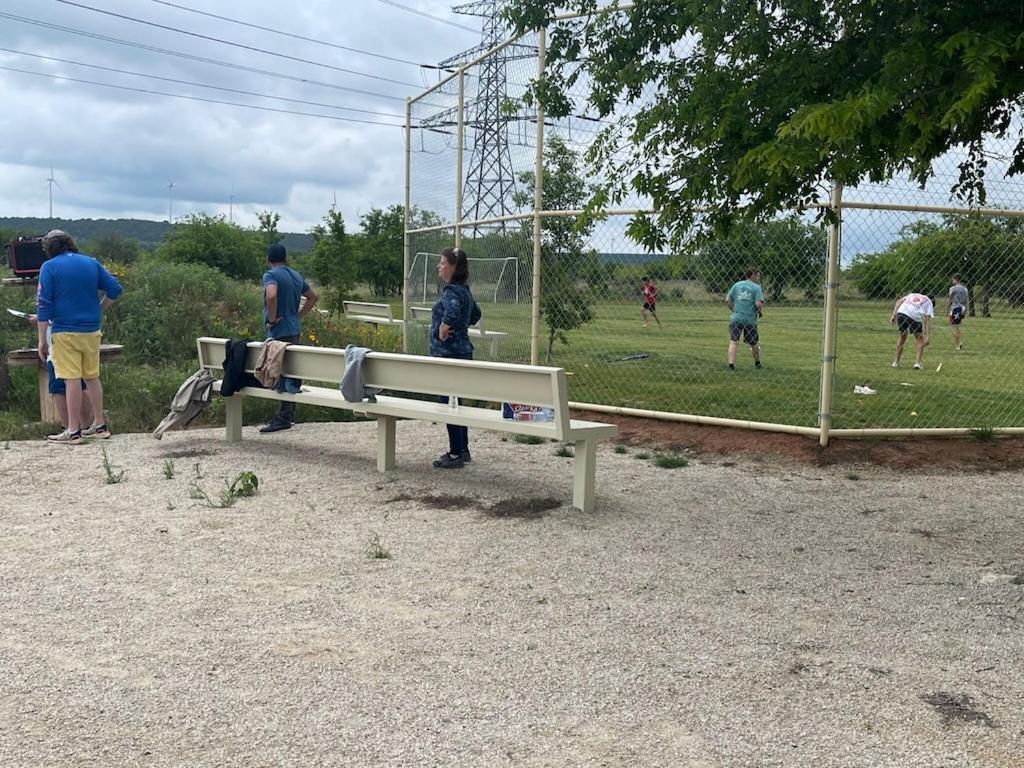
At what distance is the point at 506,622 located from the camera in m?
4.50

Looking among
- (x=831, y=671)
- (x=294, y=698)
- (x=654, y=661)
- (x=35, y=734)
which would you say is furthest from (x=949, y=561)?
(x=35, y=734)

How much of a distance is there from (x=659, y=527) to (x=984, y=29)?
11.0 ft

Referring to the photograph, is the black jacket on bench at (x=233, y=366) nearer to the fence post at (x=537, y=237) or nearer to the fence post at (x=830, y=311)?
the fence post at (x=537, y=237)

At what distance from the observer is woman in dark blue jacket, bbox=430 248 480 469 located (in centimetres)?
785

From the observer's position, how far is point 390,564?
5383mm

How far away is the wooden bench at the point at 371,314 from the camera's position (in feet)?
66.9

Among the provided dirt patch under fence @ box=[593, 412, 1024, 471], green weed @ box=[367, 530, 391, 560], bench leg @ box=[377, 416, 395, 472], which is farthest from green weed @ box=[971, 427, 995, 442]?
green weed @ box=[367, 530, 391, 560]

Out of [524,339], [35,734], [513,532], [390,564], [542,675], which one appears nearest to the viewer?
[35,734]

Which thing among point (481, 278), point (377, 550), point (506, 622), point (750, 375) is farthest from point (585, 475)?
point (750, 375)

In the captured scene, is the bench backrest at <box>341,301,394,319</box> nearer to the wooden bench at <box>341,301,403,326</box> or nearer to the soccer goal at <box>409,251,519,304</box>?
the wooden bench at <box>341,301,403,326</box>

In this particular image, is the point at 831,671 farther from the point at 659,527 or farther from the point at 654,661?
the point at 659,527

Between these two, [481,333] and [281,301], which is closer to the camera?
[281,301]

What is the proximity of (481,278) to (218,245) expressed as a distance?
60106 millimetres

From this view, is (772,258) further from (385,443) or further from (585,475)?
(385,443)
